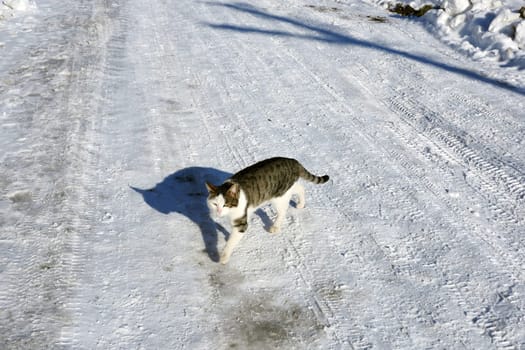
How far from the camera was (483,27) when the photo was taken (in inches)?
415

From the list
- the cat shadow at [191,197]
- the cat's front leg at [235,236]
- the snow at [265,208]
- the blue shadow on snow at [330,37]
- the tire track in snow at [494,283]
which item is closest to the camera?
the tire track in snow at [494,283]

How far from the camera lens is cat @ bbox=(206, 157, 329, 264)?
14.3ft

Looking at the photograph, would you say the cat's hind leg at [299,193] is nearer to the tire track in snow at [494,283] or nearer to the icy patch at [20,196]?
the tire track in snow at [494,283]

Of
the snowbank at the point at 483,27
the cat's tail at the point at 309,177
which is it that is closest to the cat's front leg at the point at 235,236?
the cat's tail at the point at 309,177

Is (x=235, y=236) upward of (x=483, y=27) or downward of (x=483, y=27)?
downward

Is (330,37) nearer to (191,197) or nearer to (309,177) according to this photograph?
(309,177)

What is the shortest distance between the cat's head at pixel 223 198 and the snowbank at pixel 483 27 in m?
7.30

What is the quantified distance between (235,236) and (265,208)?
105 cm

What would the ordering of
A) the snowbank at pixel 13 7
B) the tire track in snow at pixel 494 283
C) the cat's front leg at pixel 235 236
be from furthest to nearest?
the snowbank at pixel 13 7, the cat's front leg at pixel 235 236, the tire track in snow at pixel 494 283

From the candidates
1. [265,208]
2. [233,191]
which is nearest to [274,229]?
[265,208]

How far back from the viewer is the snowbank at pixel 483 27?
32.0 ft

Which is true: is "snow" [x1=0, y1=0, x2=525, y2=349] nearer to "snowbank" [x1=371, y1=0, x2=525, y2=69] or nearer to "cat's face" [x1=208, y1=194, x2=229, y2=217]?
"snowbank" [x1=371, y1=0, x2=525, y2=69]

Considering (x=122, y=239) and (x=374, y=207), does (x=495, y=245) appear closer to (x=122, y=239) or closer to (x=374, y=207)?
(x=374, y=207)

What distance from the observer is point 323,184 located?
19.8ft
